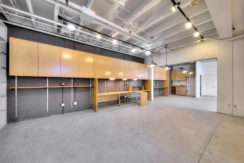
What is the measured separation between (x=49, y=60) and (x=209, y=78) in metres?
13.4

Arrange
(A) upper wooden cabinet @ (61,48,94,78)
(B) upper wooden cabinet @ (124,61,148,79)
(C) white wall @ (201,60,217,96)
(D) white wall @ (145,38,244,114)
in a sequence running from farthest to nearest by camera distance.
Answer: (C) white wall @ (201,60,217,96), (B) upper wooden cabinet @ (124,61,148,79), (D) white wall @ (145,38,244,114), (A) upper wooden cabinet @ (61,48,94,78)

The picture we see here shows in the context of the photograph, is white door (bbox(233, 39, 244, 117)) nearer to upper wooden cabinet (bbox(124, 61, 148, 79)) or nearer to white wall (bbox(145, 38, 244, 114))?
white wall (bbox(145, 38, 244, 114))

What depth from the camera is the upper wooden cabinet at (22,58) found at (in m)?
2.76

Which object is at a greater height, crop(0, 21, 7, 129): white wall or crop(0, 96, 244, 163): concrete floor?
crop(0, 21, 7, 129): white wall

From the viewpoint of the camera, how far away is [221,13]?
2.39m

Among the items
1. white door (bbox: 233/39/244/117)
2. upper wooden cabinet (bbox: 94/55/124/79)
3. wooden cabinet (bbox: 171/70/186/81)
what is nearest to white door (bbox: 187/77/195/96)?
wooden cabinet (bbox: 171/70/186/81)

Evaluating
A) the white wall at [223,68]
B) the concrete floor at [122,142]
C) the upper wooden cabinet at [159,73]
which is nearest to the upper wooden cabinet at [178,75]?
the upper wooden cabinet at [159,73]

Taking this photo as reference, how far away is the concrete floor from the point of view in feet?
5.36

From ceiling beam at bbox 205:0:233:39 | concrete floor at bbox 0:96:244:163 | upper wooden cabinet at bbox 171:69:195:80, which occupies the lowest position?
concrete floor at bbox 0:96:244:163

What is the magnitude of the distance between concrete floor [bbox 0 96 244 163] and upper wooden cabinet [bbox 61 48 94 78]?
193 centimetres

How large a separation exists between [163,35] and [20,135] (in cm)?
616

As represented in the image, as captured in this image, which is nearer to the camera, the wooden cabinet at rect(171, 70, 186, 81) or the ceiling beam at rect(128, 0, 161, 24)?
the ceiling beam at rect(128, 0, 161, 24)

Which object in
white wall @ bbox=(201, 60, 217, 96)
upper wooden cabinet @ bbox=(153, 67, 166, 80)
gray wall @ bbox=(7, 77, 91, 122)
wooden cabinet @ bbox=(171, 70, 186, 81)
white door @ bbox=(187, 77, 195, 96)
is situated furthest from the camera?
wooden cabinet @ bbox=(171, 70, 186, 81)

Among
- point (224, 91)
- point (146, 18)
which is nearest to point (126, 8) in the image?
point (146, 18)
